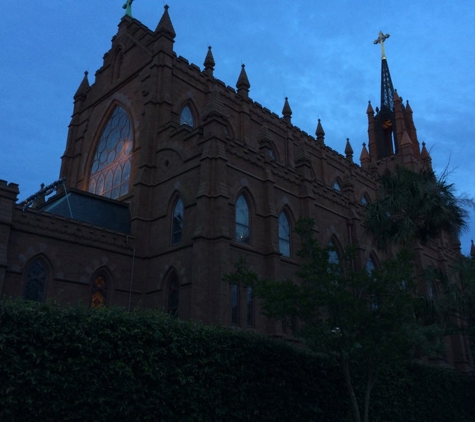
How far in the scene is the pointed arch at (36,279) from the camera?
20.5 m

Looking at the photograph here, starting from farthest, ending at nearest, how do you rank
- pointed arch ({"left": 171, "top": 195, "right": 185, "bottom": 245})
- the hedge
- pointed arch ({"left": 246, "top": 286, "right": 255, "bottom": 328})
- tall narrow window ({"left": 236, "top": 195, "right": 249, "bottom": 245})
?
tall narrow window ({"left": 236, "top": 195, "right": 249, "bottom": 245}) → pointed arch ({"left": 171, "top": 195, "right": 185, "bottom": 245}) → pointed arch ({"left": 246, "top": 286, "right": 255, "bottom": 328}) → the hedge

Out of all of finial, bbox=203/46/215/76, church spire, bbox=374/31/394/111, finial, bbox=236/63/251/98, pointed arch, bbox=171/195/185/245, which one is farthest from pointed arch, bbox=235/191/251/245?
church spire, bbox=374/31/394/111

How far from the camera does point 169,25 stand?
3000 centimetres

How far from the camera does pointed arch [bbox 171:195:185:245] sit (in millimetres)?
23625

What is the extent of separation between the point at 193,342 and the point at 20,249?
11610 millimetres

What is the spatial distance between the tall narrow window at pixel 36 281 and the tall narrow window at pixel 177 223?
6.08 metres

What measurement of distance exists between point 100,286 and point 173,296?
346cm

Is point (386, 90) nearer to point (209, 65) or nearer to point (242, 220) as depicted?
point (209, 65)

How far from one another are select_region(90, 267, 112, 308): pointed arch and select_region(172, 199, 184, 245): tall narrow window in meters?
3.54

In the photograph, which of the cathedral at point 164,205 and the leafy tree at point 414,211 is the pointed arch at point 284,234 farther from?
the leafy tree at point 414,211

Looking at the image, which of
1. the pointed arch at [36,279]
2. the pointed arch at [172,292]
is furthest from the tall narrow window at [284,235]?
the pointed arch at [36,279]

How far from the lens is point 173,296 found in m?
23.0

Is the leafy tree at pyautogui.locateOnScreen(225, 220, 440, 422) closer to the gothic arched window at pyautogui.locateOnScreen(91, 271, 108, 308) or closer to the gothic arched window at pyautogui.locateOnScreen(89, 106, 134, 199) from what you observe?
the gothic arched window at pyautogui.locateOnScreen(91, 271, 108, 308)

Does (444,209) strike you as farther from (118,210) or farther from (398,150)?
(398,150)
